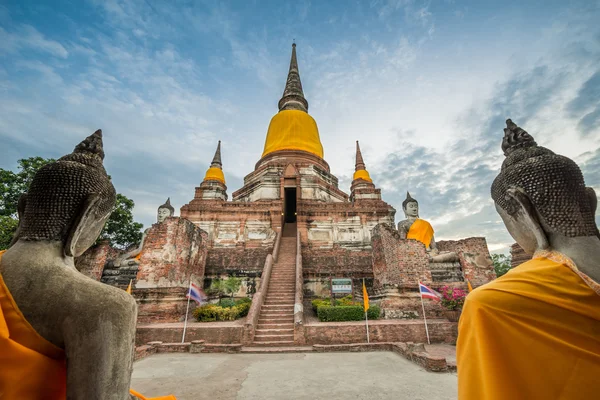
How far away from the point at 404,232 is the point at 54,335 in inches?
663

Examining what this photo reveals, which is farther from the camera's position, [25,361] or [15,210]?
[15,210]

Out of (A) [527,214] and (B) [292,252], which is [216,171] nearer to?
(B) [292,252]

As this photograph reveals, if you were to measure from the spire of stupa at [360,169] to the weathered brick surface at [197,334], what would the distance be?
2263 centimetres

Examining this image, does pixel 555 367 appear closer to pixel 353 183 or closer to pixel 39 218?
pixel 39 218

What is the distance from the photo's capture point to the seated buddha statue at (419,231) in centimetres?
1468

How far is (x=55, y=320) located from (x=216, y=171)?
30.9 m

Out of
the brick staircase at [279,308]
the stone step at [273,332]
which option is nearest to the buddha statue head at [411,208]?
the brick staircase at [279,308]

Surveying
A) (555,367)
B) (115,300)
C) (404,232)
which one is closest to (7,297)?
(115,300)

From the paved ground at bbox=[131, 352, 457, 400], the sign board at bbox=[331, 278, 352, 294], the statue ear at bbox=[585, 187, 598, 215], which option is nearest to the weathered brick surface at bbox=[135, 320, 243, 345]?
the paved ground at bbox=[131, 352, 457, 400]

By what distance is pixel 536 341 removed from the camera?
1308 millimetres

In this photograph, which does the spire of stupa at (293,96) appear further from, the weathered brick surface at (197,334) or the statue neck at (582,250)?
the statue neck at (582,250)

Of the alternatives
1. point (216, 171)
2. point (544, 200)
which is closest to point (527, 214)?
point (544, 200)

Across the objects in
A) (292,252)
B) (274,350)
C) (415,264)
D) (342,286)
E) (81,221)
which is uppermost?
(292,252)

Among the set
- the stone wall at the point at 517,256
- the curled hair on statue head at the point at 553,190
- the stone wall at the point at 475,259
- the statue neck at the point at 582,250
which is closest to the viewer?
the statue neck at the point at 582,250
